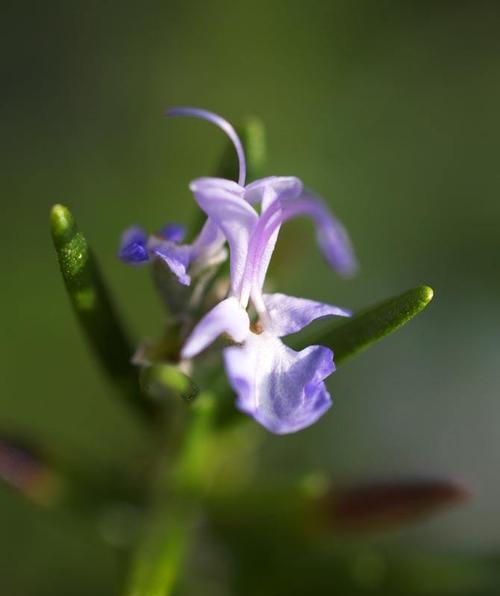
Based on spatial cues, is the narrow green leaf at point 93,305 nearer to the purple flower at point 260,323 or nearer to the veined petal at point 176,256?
the veined petal at point 176,256

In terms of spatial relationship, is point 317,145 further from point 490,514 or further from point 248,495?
point 248,495

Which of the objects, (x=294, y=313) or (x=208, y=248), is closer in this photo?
(x=294, y=313)

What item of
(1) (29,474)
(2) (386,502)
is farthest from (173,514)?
(2) (386,502)

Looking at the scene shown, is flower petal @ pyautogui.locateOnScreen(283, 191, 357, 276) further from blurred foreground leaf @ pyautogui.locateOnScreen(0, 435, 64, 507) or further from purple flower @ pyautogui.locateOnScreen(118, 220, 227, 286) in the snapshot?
blurred foreground leaf @ pyautogui.locateOnScreen(0, 435, 64, 507)

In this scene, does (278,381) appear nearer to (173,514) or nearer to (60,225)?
(60,225)

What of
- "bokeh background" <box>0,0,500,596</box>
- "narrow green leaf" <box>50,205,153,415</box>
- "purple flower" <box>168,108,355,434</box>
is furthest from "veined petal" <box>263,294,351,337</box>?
"bokeh background" <box>0,0,500,596</box>

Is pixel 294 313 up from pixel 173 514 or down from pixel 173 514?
up
